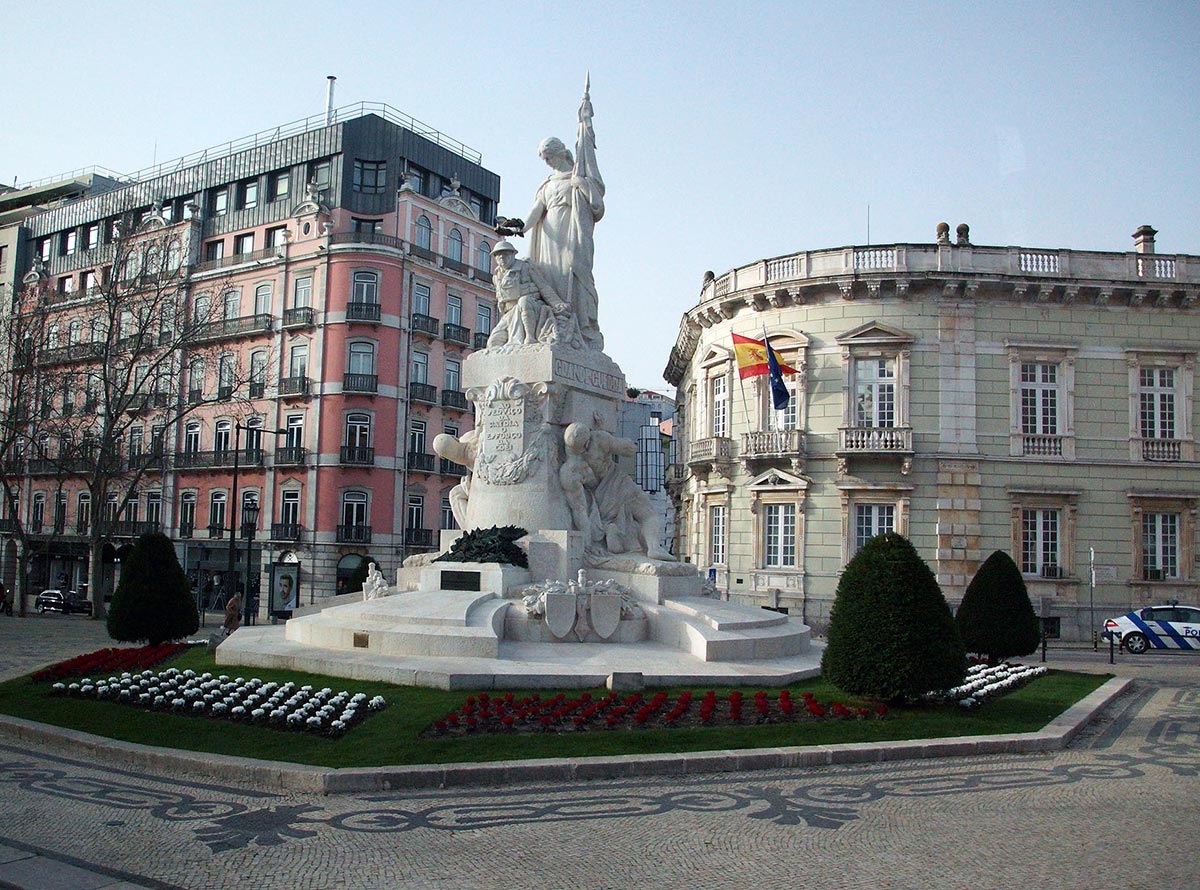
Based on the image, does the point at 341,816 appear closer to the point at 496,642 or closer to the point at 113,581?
the point at 496,642

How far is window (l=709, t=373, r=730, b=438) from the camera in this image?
35812 millimetres

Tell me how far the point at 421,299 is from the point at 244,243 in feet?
27.7

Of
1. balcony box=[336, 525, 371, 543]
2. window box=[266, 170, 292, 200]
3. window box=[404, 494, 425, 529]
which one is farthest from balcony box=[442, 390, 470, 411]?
window box=[266, 170, 292, 200]

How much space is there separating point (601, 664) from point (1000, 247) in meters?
24.7

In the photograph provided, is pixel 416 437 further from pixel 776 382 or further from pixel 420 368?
pixel 776 382

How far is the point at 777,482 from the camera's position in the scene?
33.1 meters

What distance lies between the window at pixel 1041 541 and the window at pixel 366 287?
24982 mm

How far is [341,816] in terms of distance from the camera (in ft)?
24.0

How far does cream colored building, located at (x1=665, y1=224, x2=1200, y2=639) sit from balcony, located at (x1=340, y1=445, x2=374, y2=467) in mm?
15845

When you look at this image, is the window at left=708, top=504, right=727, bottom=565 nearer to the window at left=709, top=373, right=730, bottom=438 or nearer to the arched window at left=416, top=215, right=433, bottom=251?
the window at left=709, top=373, right=730, bottom=438

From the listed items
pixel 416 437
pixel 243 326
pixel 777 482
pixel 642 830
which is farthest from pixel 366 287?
pixel 642 830

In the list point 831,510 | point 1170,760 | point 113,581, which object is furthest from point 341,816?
point 113,581

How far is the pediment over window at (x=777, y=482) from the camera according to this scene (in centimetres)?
3247

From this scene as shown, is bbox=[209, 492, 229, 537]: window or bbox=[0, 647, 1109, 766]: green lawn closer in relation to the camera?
bbox=[0, 647, 1109, 766]: green lawn
